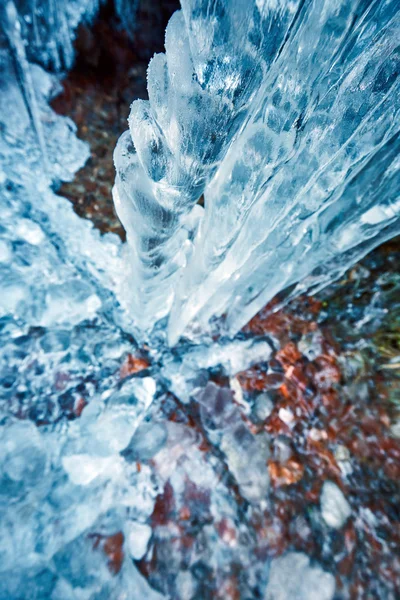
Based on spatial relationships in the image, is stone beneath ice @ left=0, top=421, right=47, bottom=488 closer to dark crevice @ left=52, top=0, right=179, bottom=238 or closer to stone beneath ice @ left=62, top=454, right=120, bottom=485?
stone beneath ice @ left=62, top=454, right=120, bottom=485

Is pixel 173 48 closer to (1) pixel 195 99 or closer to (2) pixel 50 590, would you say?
(1) pixel 195 99

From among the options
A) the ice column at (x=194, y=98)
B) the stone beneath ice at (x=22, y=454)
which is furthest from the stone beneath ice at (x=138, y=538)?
the ice column at (x=194, y=98)

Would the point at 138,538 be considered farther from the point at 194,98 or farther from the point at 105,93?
the point at 105,93

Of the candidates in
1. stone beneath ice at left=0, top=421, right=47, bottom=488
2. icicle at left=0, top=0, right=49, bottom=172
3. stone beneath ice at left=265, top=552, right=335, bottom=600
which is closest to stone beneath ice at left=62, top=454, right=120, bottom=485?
stone beneath ice at left=0, top=421, right=47, bottom=488

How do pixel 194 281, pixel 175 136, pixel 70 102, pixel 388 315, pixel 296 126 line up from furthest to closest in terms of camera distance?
pixel 70 102
pixel 388 315
pixel 194 281
pixel 296 126
pixel 175 136

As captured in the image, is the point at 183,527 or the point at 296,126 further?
the point at 183,527

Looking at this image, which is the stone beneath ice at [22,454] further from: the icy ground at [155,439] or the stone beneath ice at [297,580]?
the stone beneath ice at [297,580]

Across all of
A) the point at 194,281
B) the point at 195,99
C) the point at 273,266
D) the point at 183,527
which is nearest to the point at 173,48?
the point at 195,99
